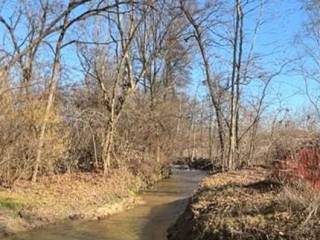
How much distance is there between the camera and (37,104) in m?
20.6

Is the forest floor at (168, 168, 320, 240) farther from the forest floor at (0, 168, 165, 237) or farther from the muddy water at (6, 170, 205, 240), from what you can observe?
the forest floor at (0, 168, 165, 237)

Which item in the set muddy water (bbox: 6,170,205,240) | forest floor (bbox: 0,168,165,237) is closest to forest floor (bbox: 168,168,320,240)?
muddy water (bbox: 6,170,205,240)

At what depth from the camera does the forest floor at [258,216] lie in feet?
33.1

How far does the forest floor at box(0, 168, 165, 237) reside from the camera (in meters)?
17.3

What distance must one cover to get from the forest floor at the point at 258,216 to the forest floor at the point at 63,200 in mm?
5125

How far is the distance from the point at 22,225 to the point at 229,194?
638 cm

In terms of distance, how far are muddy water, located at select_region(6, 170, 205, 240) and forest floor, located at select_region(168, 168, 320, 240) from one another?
2.72 metres

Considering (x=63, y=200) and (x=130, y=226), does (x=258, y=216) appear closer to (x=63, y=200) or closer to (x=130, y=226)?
(x=130, y=226)

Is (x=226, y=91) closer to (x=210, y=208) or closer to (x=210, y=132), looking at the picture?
(x=210, y=208)

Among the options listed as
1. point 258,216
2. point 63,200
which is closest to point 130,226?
point 63,200

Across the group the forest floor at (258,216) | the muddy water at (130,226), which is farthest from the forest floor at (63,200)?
the forest floor at (258,216)

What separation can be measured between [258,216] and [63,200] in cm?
1022

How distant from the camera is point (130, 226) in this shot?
18719mm

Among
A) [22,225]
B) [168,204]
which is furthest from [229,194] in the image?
[168,204]
